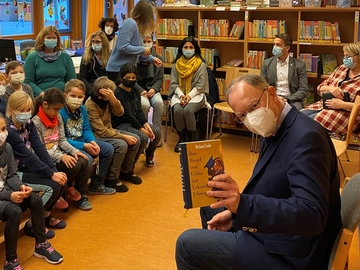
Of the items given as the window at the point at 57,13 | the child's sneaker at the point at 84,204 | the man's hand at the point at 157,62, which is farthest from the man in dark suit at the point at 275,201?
the window at the point at 57,13

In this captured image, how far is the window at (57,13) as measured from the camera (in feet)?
23.0

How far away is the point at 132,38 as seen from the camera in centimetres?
493

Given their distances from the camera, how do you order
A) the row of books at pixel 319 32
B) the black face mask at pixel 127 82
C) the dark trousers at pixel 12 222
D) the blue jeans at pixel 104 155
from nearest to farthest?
the dark trousers at pixel 12 222 < the blue jeans at pixel 104 155 < the black face mask at pixel 127 82 < the row of books at pixel 319 32

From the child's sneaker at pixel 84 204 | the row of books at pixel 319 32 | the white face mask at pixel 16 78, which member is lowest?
the child's sneaker at pixel 84 204

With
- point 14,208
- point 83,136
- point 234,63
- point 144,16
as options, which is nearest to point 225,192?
point 14,208

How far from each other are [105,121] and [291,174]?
278 cm

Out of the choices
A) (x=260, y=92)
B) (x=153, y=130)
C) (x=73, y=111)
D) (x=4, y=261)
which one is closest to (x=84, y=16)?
(x=153, y=130)

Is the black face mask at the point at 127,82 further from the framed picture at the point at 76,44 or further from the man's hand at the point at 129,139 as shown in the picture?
the framed picture at the point at 76,44

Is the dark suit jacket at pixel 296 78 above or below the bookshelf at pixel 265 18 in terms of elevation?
below

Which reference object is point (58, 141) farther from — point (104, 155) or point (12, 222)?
point (12, 222)

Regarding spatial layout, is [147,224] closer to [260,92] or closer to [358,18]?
[260,92]

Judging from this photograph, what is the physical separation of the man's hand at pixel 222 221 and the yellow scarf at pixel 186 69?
3.56 metres

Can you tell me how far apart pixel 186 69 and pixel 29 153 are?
279 cm

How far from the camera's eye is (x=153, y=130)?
4750mm
